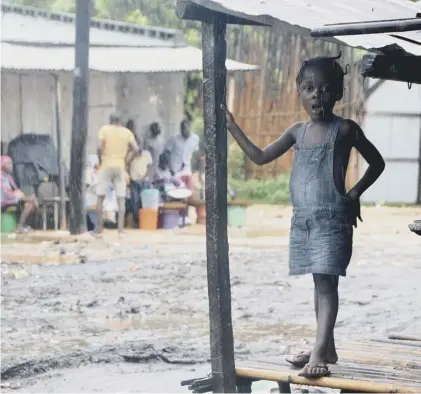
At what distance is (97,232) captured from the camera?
17094 millimetres

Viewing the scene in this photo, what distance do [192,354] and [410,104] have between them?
16077mm

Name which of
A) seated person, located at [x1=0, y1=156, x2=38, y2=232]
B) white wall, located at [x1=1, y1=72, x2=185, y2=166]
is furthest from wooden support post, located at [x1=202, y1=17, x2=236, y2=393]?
white wall, located at [x1=1, y1=72, x2=185, y2=166]

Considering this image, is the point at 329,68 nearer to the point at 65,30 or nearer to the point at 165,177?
the point at 165,177

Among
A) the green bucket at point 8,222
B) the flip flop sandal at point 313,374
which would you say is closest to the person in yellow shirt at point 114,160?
the green bucket at point 8,222

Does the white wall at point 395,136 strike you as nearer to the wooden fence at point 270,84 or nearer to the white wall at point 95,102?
the wooden fence at point 270,84

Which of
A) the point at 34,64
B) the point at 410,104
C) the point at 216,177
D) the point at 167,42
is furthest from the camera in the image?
the point at 410,104

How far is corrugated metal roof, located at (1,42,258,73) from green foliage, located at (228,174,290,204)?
518 centimetres

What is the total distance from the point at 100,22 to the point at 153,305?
11.2m

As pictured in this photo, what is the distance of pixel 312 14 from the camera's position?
469 centimetres

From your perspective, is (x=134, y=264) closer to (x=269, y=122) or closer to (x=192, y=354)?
(x=192, y=354)

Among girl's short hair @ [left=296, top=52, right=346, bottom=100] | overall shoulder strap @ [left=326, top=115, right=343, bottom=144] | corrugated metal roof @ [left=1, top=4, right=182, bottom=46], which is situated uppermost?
corrugated metal roof @ [left=1, top=4, right=182, bottom=46]

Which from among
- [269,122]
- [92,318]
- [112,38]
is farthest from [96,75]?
[92,318]

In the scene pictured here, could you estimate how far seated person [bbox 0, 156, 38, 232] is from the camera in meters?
16.6

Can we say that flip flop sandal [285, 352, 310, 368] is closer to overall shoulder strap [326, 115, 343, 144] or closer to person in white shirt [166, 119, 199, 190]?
overall shoulder strap [326, 115, 343, 144]
